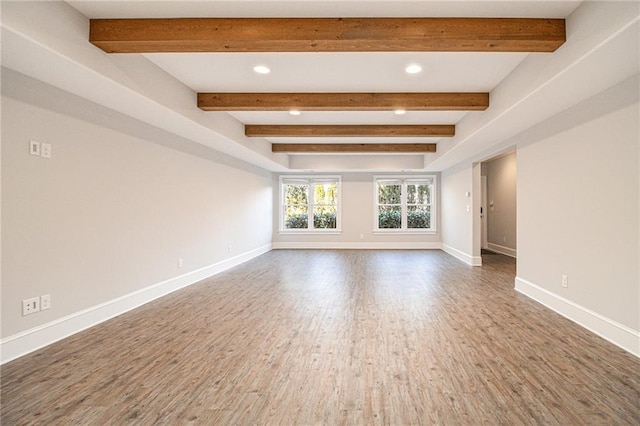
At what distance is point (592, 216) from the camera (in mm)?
3094

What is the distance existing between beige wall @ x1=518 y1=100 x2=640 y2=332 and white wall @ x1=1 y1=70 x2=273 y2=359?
4.95 meters

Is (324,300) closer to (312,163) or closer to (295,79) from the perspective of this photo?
(295,79)

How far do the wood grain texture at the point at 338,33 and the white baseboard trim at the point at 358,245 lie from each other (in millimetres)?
7021

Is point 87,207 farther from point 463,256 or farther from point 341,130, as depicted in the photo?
point 463,256

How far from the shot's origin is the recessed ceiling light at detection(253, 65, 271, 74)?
3305mm

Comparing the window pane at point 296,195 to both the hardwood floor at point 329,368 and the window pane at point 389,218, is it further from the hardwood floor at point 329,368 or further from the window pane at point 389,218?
the hardwood floor at point 329,368

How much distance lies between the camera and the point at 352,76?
140 inches

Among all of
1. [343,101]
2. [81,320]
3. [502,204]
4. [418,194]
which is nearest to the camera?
[81,320]

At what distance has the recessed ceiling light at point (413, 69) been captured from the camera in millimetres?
3273

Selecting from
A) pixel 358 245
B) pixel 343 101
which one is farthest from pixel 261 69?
pixel 358 245

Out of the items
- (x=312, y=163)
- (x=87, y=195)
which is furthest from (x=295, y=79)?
(x=312, y=163)

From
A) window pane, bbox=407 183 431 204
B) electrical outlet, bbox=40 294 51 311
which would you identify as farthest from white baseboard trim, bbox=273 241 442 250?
electrical outlet, bbox=40 294 51 311

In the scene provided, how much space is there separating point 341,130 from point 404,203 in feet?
14.0

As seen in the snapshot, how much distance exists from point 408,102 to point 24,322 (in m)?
4.47
